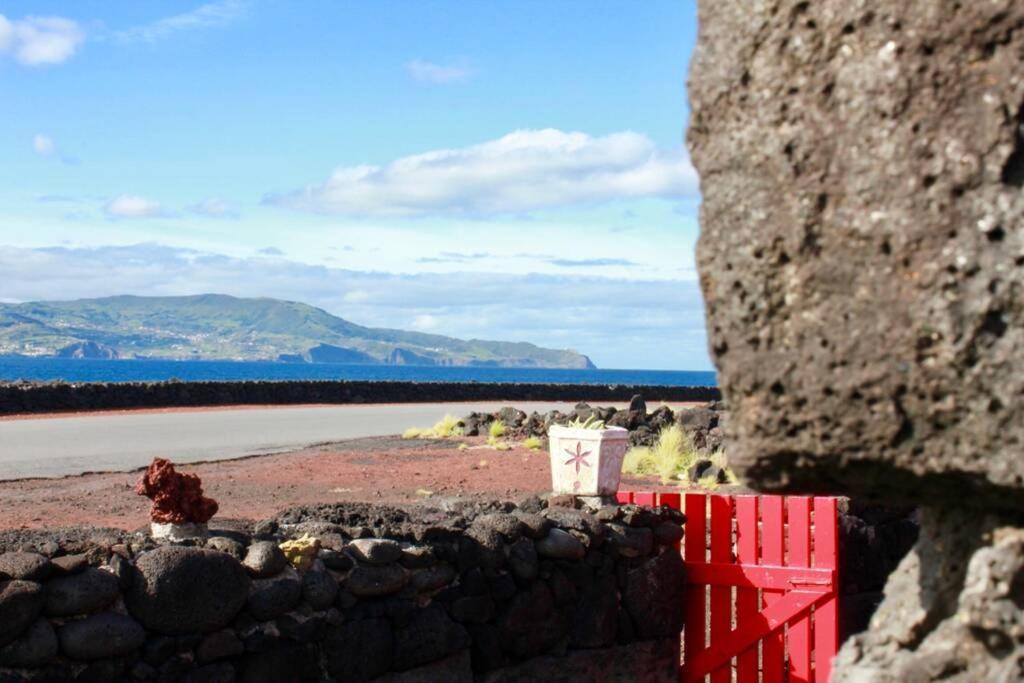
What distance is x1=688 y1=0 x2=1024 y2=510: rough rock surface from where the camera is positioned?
2.33m

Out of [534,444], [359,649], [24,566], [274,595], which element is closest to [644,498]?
[359,649]

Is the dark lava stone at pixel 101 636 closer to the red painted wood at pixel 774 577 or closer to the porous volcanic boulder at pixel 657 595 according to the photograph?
the porous volcanic boulder at pixel 657 595

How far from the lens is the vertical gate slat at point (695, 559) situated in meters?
8.35

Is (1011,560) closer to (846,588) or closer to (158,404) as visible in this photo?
(846,588)

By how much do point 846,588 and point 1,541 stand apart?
6.07 meters

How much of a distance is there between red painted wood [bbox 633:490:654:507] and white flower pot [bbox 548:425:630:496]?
164 mm

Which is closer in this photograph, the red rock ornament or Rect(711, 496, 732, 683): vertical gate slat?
the red rock ornament

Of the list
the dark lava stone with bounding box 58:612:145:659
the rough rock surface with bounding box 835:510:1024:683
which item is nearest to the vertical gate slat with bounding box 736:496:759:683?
the dark lava stone with bounding box 58:612:145:659

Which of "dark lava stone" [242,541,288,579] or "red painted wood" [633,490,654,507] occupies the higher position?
"red painted wood" [633,490,654,507]

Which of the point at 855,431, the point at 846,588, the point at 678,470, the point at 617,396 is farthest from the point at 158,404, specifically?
the point at 855,431

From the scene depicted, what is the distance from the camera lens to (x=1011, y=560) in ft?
8.22

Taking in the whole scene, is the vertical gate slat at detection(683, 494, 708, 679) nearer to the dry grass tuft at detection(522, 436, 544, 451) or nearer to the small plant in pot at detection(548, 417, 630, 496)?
the small plant in pot at detection(548, 417, 630, 496)

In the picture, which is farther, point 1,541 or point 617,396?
point 617,396

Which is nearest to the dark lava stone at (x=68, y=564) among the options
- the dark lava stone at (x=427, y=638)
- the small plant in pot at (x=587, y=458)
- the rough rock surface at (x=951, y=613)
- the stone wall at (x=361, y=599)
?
the stone wall at (x=361, y=599)
